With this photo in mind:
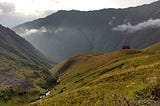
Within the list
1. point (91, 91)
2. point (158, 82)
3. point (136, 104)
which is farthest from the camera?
point (91, 91)

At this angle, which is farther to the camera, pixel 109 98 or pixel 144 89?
pixel 109 98

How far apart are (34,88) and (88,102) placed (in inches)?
5617

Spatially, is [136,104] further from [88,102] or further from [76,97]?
[76,97]

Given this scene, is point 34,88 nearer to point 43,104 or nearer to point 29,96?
point 29,96

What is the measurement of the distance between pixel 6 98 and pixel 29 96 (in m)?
13.6

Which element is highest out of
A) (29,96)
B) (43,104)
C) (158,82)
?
(158,82)

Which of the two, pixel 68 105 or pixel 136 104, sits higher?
pixel 136 104

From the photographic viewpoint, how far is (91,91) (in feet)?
215

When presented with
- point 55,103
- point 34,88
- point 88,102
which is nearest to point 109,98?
point 88,102

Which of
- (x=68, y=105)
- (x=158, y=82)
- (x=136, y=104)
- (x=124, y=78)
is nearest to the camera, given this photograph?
(x=136, y=104)

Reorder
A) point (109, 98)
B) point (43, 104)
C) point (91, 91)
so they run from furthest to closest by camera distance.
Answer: point (43, 104), point (91, 91), point (109, 98)

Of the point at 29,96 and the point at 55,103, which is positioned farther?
Answer: the point at 29,96

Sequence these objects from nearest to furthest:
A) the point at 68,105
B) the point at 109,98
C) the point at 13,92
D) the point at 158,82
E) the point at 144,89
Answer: the point at 158,82, the point at 144,89, the point at 109,98, the point at 68,105, the point at 13,92

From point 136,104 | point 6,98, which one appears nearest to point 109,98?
point 136,104
